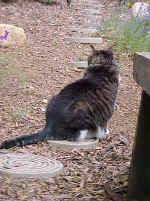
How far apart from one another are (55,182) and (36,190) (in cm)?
22

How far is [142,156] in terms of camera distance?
2887 millimetres

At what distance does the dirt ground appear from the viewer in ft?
10.9

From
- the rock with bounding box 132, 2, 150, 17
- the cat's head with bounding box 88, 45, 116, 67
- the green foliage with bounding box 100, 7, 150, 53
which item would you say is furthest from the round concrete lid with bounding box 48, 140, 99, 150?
the rock with bounding box 132, 2, 150, 17

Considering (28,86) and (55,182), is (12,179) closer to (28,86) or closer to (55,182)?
(55,182)

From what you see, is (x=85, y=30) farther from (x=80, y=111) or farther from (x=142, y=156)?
(x=142, y=156)

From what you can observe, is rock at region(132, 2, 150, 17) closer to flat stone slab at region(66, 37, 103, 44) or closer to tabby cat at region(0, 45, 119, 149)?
flat stone slab at region(66, 37, 103, 44)

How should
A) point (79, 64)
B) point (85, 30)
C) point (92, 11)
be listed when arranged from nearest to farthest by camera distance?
point (79, 64) → point (85, 30) → point (92, 11)

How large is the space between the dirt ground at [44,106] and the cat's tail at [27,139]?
0.06 metres

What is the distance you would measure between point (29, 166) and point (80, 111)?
856 mm

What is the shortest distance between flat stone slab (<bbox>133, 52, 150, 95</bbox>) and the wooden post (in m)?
0.17

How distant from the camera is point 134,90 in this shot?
6.27 metres

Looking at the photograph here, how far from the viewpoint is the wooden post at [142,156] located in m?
2.86

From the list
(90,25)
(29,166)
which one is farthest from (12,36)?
(29,166)

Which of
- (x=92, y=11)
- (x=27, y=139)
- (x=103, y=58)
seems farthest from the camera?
(x=92, y=11)
